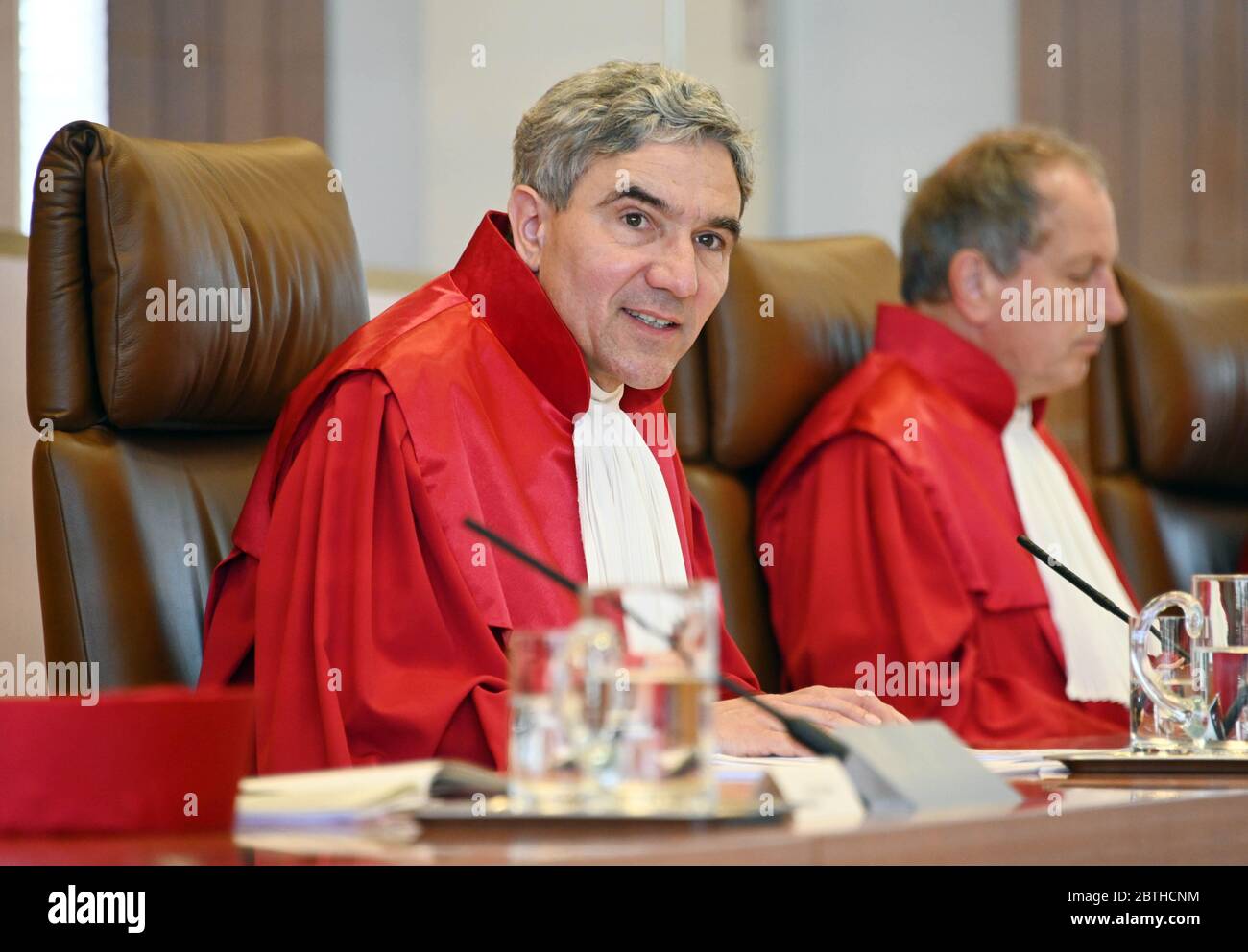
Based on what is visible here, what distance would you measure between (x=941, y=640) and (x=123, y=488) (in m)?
1.30

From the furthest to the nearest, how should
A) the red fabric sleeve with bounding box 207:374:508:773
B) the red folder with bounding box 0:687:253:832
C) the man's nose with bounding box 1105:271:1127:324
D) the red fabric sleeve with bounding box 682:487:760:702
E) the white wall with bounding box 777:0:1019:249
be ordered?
the white wall with bounding box 777:0:1019:249 → the man's nose with bounding box 1105:271:1127:324 → the red fabric sleeve with bounding box 682:487:760:702 → the red fabric sleeve with bounding box 207:374:508:773 → the red folder with bounding box 0:687:253:832

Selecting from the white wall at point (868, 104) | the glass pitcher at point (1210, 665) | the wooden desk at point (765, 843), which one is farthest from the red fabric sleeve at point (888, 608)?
the wooden desk at point (765, 843)

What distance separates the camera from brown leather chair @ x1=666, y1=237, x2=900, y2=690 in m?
2.83

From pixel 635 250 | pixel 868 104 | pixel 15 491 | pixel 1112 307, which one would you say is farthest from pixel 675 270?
pixel 868 104

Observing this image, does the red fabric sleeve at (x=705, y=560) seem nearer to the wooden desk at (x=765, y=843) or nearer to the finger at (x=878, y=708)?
the finger at (x=878, y=708)

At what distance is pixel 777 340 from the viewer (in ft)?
9.49

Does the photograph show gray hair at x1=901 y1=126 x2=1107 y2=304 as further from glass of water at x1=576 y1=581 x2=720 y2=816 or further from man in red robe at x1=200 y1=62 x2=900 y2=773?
glass of water at x1=576 y1=581 x2=720 y2=816

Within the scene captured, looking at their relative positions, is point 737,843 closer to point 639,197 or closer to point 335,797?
point 335,797

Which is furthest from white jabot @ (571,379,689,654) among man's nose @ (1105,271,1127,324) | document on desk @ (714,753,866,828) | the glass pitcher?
man's nose @ (1105,271,1127,324)

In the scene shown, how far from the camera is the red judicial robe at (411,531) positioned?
179cm

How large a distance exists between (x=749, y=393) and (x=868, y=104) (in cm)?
154

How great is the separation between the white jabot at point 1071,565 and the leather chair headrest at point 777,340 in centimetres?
37
